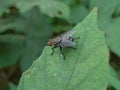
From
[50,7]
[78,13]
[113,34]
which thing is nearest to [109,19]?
[113,34]

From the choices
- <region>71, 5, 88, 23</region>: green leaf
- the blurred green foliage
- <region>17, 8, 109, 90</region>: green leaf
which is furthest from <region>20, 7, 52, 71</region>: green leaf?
<region>17, 8, 109, 90</region>: green leaf

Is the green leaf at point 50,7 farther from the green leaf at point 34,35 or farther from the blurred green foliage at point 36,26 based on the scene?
the green leaf at point 34,35

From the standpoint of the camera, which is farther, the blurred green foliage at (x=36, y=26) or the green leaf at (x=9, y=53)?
the green leaf at (x=9, y=53)

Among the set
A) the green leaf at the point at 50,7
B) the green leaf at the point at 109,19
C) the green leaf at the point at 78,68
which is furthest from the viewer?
the green leaf at the point at 109,19

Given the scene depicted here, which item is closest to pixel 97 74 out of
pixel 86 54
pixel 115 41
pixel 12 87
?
pixel 86 54

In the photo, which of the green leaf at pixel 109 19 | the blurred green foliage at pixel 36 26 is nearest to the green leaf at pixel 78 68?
the blurred green foliage at pixel 36 26

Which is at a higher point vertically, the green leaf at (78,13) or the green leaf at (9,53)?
the green leaf at (78,13)

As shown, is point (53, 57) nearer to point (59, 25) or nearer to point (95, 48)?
point (95, 48)
